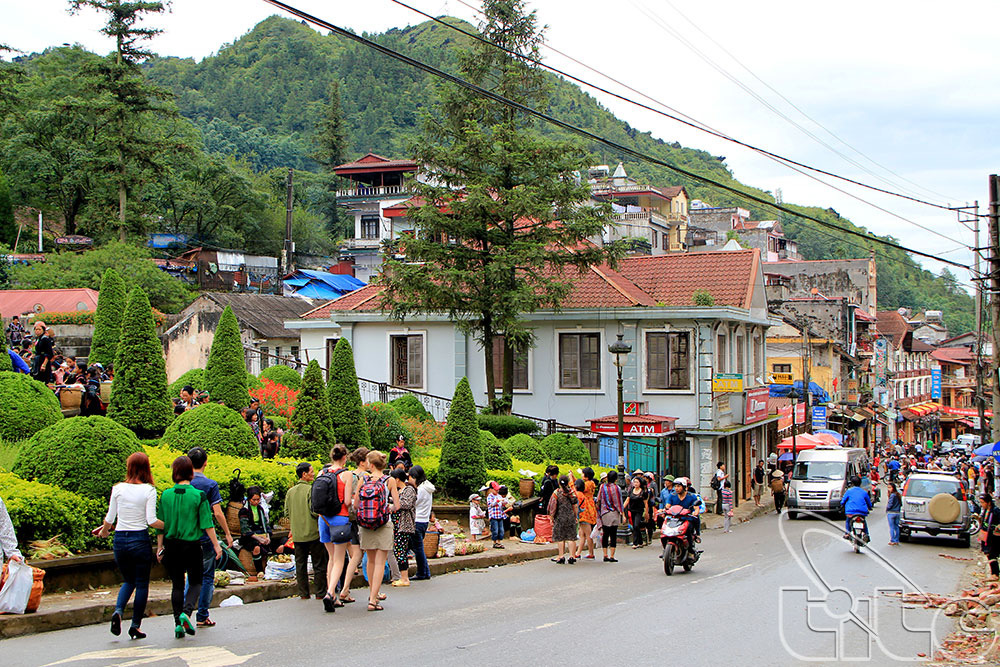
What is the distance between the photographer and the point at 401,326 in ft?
113

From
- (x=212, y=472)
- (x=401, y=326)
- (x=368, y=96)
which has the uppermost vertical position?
(x=368, y=96)

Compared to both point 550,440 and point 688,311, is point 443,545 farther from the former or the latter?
point 688,311

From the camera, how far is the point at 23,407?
52.7 ft

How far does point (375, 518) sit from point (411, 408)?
18.0 m

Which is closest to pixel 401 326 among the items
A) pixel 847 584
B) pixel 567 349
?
pixel 567 349

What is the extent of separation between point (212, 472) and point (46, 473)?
9.10 feet

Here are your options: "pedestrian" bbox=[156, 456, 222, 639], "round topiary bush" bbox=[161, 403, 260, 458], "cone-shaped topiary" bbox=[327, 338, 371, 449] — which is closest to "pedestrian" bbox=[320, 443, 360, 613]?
"pedestrian" bbox=[156, 456, 222, 639]

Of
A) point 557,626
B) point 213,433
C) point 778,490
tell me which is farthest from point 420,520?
point 778,490

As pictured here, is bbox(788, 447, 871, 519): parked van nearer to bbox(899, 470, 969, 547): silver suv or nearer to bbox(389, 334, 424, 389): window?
bbox(899, 470, 969, 547): silver suv

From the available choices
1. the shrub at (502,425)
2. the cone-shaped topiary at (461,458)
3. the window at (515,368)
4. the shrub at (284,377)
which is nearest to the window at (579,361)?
the window at (515,368)

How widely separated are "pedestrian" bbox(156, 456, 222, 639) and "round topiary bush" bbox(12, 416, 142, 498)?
133 inches

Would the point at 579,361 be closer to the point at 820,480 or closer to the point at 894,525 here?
the point at 820,480

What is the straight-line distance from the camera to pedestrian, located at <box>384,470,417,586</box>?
13547mm

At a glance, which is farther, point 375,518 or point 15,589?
point 375,518
